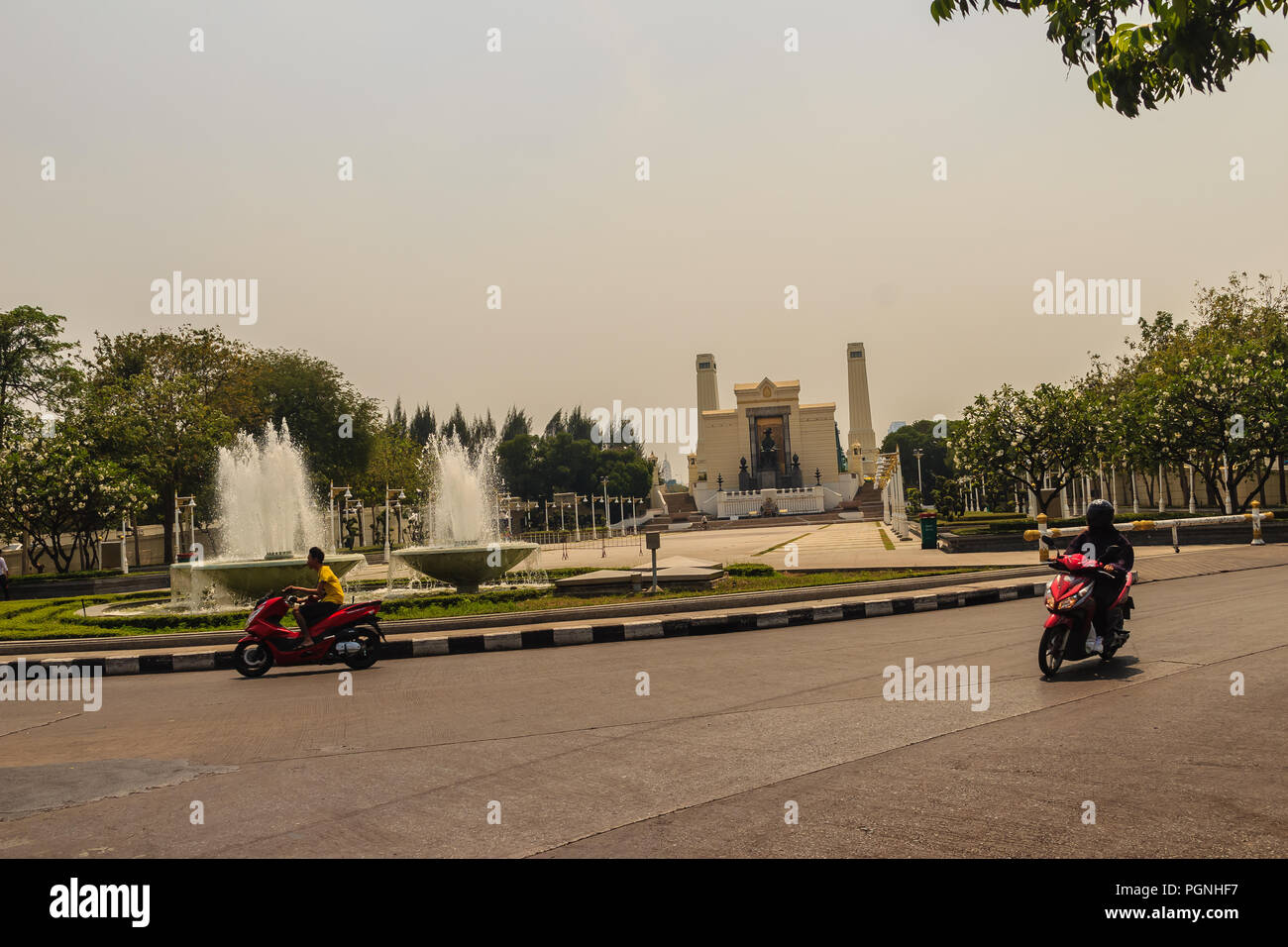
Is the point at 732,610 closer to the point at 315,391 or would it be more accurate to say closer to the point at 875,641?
the point at 875,641

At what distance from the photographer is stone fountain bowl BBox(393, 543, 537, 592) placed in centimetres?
1848

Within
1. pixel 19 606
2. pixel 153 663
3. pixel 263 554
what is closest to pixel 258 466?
pixel 263 554

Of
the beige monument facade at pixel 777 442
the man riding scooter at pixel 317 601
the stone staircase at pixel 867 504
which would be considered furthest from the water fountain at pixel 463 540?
the beige monument facade at pixel 777 442

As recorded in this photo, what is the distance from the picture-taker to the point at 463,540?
72.2 ft

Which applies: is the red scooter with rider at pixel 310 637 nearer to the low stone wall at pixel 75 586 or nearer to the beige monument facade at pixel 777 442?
the low stone wall at pixel 75 586

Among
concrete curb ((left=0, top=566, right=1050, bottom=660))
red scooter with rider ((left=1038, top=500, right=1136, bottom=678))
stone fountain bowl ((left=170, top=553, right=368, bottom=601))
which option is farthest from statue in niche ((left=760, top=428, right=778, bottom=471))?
red scooter with rider ((left=1038, top=500, right=1136, bottom=678))

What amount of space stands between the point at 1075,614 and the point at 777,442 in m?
86.9

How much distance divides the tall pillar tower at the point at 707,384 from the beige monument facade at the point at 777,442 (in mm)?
4386

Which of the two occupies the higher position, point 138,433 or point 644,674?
point 138,433

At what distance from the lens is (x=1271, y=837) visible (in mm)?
4129

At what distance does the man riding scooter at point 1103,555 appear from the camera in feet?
28.2

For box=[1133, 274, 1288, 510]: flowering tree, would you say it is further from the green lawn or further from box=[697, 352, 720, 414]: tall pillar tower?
box=[697, 352, 720, 414]: tall pillar tower

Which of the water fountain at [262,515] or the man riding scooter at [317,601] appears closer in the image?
the man riding scooter at [317,601]
